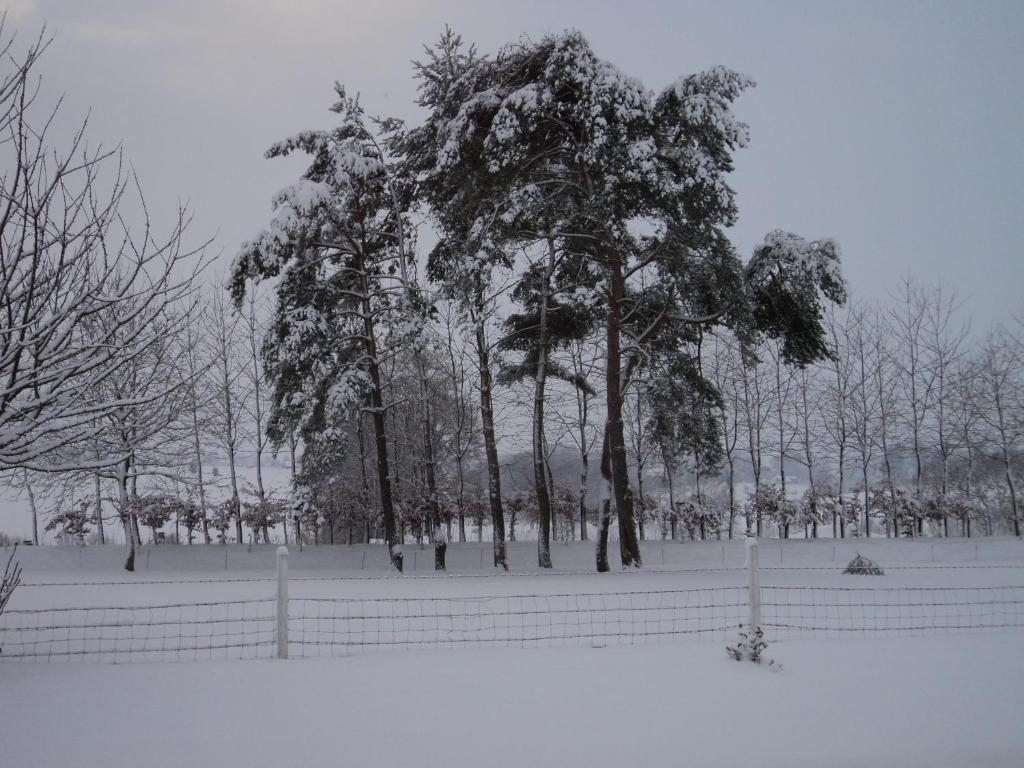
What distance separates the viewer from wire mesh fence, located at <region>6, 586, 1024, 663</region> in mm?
8469

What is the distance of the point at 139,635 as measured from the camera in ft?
35.9

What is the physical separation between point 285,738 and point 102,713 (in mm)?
1640

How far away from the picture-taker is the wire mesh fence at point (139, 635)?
25.2ft

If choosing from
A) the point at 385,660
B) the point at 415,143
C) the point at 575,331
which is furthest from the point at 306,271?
the point at 385,660

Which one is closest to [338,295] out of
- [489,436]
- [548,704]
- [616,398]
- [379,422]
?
[379,422]

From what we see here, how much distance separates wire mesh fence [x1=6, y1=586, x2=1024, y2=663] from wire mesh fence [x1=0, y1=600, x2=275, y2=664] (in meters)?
0.03

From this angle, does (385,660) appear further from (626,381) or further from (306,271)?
(306,271)

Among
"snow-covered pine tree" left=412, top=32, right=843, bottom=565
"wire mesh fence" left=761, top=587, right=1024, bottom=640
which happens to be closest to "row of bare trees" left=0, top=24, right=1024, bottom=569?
"snow-covered pine tree" left=412, top=32, right=843, bottom=565

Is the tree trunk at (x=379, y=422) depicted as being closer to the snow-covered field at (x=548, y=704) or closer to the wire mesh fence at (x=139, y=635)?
the wire mesh fence at (x=139, y=635)

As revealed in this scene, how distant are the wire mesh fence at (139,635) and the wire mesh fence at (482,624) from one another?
0.03 metres

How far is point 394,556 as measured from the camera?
20.9m

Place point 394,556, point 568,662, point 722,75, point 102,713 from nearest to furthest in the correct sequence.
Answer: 1. point 102,713
2. point 568,662
3. point 722,75
4. point 394,556

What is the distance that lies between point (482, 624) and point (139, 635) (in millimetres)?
5216

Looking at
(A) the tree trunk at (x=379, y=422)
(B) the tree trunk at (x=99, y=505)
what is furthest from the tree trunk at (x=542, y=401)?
(B) the tree trunk at (x=99, y=505)
